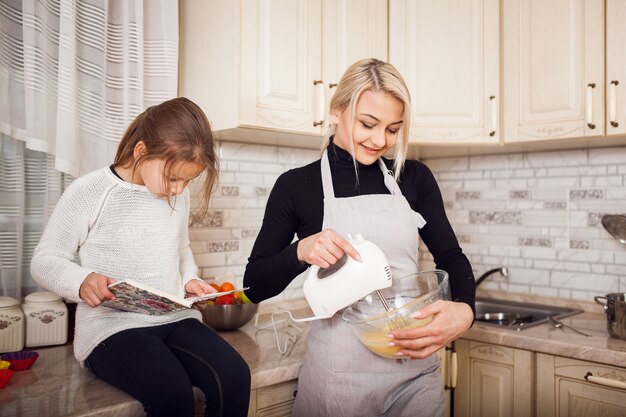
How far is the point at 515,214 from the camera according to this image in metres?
2.41

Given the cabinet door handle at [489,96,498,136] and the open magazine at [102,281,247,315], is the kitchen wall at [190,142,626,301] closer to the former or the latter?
the cabinet door handle at [489,96,498,136]

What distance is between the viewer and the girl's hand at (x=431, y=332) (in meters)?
1.12

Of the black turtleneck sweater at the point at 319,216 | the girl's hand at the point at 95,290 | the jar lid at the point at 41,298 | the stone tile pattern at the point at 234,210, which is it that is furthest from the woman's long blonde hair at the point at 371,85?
the jar lid at the point at 41,298

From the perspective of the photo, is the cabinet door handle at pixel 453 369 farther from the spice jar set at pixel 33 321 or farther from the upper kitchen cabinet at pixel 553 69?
the spice jar set at pixel 33 321

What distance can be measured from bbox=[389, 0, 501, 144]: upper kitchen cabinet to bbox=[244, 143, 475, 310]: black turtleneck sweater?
69 centimetres

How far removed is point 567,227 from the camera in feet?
7.45

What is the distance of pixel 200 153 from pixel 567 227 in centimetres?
164

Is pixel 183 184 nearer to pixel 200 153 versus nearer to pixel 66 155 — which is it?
pixel 200 153

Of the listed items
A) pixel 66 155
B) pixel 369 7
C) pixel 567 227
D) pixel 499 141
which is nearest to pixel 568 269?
pixel 567 227

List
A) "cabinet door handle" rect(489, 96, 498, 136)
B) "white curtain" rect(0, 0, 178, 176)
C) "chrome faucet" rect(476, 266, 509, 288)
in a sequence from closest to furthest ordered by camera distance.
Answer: "white curtain" rect(0, 0, 178, 176) → "cabinet door handle" rect(489, 96, 498, 136) → "chrome faucet" rect(476, 266, 509, 288)

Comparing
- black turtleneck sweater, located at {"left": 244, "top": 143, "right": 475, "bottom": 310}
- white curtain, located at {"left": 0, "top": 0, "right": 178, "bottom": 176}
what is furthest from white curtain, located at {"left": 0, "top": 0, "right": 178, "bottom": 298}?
black turtleneck sweater, located at {"left": 244, "top": 143, "right": 475, "bottom": 310}

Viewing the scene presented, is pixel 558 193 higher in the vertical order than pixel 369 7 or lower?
lower

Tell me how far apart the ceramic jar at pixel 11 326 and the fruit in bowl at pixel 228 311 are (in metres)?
0.52

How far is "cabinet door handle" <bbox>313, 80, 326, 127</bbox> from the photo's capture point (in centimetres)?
186
